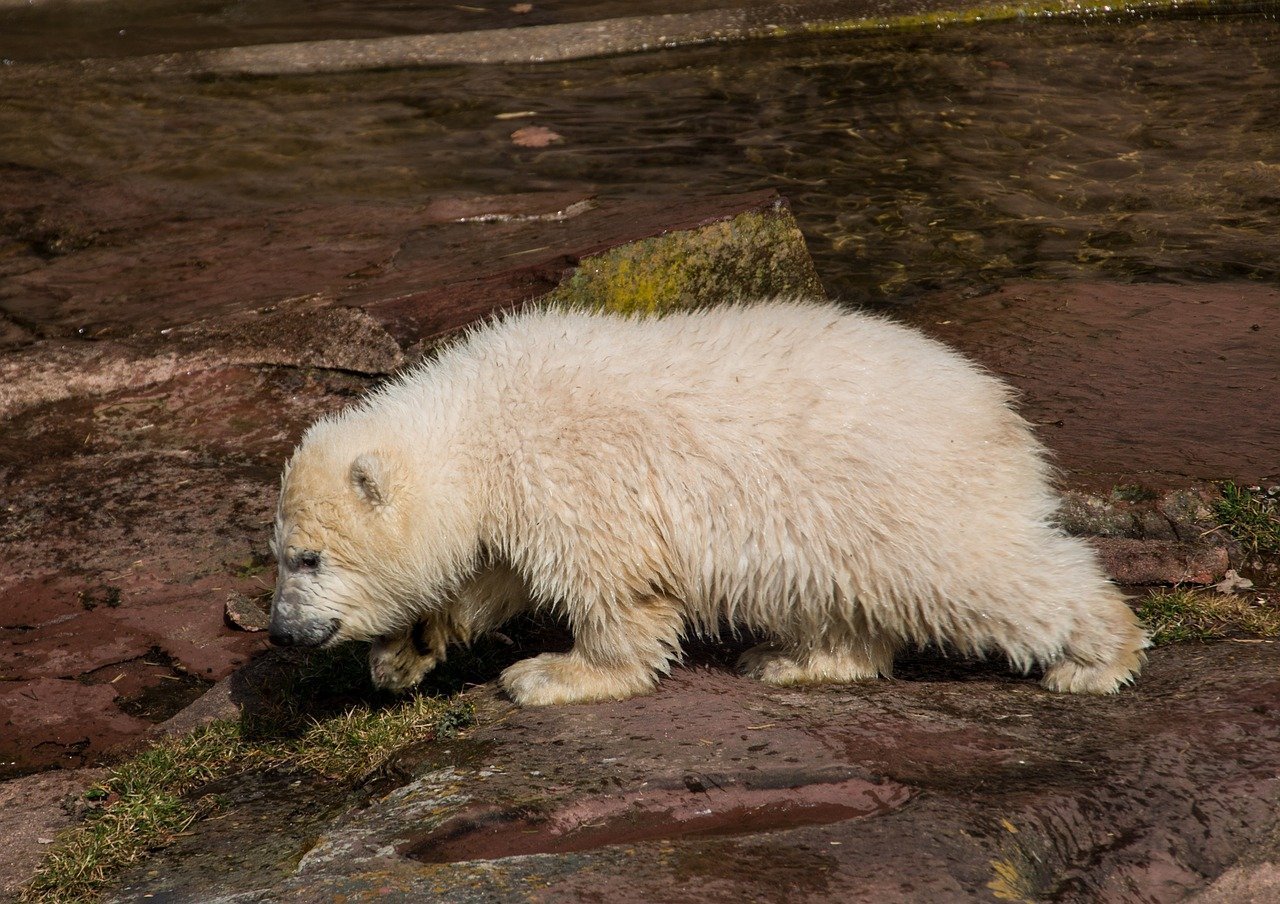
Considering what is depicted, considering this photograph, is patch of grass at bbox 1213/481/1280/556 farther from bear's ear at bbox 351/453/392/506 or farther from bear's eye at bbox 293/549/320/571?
bear's eye at bbox 293/549/320/571

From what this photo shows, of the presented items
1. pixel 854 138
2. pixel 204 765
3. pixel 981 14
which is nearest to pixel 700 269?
pixel 204 765

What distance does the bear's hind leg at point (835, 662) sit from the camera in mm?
3938

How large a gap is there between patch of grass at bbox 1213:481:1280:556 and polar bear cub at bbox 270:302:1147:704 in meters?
0.91

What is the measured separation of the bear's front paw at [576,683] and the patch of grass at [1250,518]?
2.10 m

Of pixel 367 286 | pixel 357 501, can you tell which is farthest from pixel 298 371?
pixel 357 501

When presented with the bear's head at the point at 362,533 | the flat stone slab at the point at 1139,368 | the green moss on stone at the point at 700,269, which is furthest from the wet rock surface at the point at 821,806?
the green moss on stone at the point at 700,269

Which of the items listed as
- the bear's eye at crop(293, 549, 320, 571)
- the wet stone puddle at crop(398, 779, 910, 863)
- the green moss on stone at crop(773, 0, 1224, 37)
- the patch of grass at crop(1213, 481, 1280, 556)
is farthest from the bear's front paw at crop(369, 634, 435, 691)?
the green moss on stone at crop(773, 0, 1224, 37)

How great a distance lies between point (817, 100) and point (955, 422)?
676cm

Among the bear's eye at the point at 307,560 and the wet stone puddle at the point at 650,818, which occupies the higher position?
the bear's eye at the point at 307,560

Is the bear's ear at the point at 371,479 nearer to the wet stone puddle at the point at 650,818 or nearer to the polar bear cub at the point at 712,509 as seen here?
the polar bear cub at the point at 712,509

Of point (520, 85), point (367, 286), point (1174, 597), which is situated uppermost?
point (520, 85)

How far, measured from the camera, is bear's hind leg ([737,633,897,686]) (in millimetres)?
3938

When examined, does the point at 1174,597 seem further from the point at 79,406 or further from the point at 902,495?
the point at 79,406

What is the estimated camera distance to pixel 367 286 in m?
6.14
